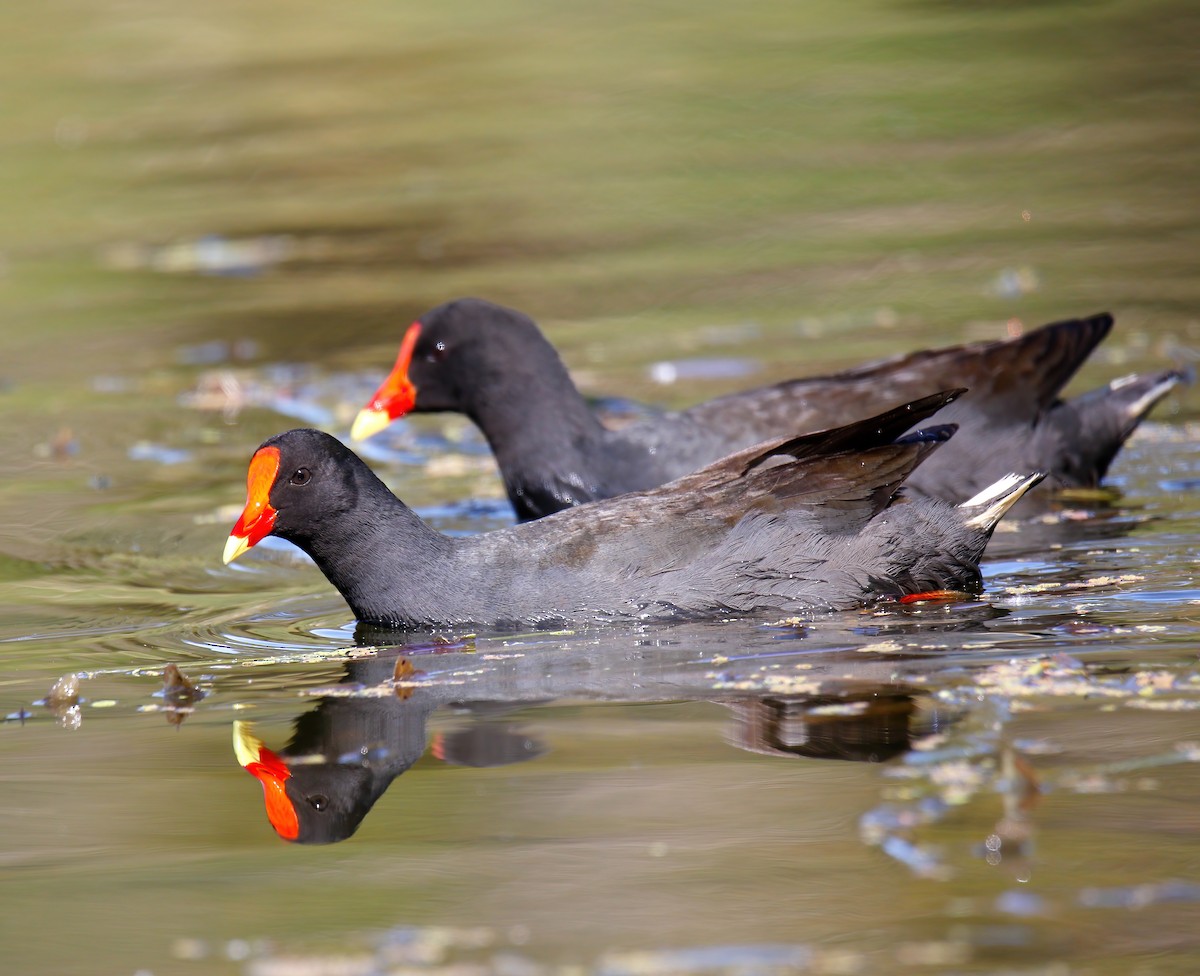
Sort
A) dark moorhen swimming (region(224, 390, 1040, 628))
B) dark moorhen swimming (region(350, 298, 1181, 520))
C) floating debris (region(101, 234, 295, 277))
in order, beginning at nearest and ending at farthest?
dark moorhen swimming (region(224, 390, 1040, 628)), dark moorhen swimming (region(350, 298, 1181, 520)), floating debris (region(101, 234, 295, 277))

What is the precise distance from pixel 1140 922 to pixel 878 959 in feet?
1.66

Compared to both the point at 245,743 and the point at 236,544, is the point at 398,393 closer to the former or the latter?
the point at 236,544

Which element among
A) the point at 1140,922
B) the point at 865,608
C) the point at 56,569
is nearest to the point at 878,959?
the point at 1140,922

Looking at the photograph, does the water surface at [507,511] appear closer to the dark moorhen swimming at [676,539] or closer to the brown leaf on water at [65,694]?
the brown leaf on water at [65,694]

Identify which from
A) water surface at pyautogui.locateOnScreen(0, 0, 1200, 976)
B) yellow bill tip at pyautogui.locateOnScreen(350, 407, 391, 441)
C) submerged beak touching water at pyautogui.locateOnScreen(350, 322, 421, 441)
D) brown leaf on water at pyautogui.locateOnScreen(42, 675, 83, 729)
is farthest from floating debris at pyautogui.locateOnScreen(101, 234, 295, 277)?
brown leaf on water at pyautogui.locateOnScreen(42, 675, 83, 729)

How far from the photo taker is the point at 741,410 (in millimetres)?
7852

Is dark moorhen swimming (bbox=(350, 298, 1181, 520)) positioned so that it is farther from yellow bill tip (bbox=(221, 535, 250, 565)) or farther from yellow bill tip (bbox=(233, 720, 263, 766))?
yellow bill tip (bbox=(233, 720, 263, 766))

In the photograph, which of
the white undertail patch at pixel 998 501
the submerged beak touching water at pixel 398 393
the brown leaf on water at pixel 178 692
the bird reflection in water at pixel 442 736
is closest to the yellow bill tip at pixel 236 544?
the brown leaf on water at pixel 178 692

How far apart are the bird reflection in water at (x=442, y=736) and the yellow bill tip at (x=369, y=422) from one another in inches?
115

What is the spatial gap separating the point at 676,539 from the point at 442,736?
1.33 meters

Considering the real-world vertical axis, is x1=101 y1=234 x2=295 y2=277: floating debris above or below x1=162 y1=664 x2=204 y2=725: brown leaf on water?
above

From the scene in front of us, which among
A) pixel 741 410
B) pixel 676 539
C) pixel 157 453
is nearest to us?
pixel 676 539

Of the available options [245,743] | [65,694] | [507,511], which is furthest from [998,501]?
[65,694]

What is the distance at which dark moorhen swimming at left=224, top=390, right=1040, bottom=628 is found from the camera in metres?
5.91
